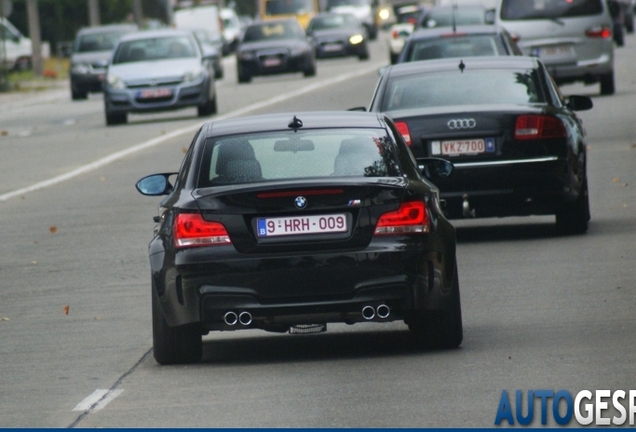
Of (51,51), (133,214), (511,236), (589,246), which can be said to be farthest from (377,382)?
(51,51)

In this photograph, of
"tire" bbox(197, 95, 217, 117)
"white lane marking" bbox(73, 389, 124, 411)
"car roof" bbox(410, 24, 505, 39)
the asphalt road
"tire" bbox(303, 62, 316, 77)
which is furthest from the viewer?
"tire" bbox(303, 62, 316, 77)

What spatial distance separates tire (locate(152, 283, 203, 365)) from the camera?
922 cm

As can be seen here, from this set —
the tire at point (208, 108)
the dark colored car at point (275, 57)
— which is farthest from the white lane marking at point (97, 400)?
the dark colored car at point (275, 57)

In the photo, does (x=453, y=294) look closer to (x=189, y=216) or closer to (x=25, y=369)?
(x=189, y=216)

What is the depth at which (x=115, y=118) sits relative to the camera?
35.3m

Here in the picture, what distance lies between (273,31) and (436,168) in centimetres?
4125

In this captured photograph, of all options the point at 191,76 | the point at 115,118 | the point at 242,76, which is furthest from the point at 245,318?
the point at 242,76

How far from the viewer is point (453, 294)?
922 cm

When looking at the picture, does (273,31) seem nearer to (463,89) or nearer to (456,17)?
(456,17)

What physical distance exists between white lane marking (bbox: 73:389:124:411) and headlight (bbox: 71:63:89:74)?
38030mm

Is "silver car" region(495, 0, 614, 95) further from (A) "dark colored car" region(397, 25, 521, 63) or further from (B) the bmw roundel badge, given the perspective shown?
(B) the bmw roundel badge

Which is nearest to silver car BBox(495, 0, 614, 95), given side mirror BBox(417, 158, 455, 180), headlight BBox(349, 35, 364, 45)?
side mirror BBox(417, 158, 455, 180)

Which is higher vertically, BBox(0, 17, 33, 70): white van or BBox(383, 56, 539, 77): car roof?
BBox(383, 56, 539, 77): car roof

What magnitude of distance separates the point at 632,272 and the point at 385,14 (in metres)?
91.2
